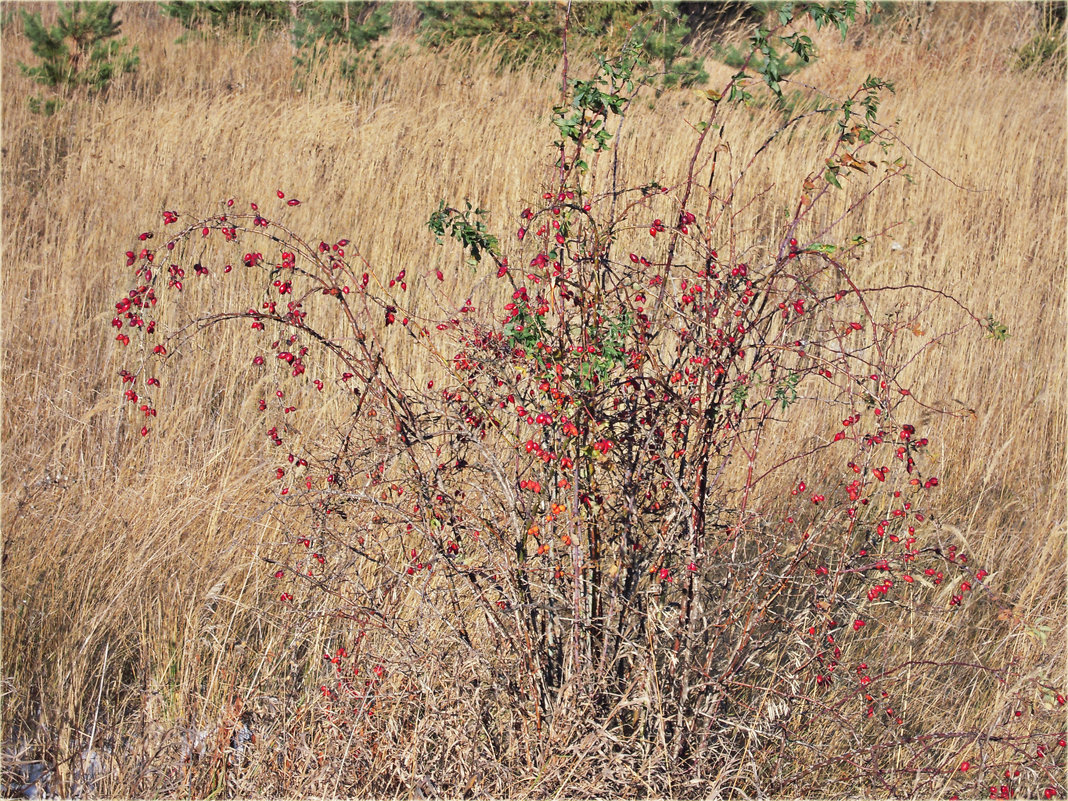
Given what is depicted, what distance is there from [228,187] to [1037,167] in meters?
5.04

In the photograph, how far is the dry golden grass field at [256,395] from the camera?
2.13m

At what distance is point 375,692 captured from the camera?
85.4 inches

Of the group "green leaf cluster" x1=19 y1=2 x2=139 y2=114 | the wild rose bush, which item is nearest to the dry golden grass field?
the wild rose bush

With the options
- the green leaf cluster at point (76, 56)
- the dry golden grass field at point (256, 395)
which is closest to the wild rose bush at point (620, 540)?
the dry golden grass field at point (256, 395)

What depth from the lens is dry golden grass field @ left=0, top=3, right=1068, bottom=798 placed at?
213 centimetres

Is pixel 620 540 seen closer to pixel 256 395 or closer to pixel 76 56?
pixel 256 395

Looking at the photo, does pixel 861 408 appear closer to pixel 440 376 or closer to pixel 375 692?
pixel 440 376

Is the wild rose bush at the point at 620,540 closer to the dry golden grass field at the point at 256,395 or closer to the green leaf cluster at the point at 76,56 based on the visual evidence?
the dry golden grass field at the point at 256,395

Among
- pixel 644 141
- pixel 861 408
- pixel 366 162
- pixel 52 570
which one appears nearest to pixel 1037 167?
pixel 644 141

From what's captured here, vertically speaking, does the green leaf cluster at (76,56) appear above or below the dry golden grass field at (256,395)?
above

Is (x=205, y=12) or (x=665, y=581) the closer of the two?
(x=665, y=581)

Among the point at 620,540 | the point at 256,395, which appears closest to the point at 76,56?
the point at 256,395

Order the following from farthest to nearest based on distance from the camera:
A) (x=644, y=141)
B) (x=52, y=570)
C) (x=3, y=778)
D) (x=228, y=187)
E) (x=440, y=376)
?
1. (x=644, y=141)
2. (x=228, y=187)
3. (x=440, y=376)
4. (x=52, y=570)
5. (x=3, y=778)

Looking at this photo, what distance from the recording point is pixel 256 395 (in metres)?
3.57
